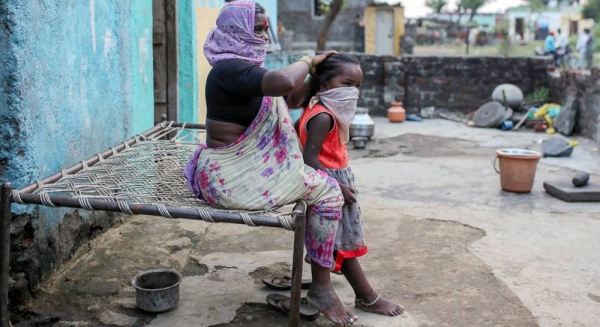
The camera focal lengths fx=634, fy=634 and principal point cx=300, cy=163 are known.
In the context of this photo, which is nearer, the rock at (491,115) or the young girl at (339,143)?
the young girl at (339,143)

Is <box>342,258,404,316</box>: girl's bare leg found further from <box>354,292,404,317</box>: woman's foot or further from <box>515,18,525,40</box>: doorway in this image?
<box>515,18,525,40</box>: doorway

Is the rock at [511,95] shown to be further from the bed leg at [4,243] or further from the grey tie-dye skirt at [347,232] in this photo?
the bed leg at [4,243]

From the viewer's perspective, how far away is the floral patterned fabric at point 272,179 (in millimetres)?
2877

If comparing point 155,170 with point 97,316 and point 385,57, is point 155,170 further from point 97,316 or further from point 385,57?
point 385,57

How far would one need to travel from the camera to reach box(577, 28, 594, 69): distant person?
18.1m

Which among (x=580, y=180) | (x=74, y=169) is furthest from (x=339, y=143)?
(x=580, y=180)

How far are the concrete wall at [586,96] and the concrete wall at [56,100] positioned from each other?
685cm

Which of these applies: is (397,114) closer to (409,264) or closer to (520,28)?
(409,264)

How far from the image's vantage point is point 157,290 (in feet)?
9.96

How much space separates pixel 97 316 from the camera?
3.05m

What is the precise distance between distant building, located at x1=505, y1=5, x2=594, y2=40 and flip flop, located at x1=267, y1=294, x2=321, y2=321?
37084 millimetres

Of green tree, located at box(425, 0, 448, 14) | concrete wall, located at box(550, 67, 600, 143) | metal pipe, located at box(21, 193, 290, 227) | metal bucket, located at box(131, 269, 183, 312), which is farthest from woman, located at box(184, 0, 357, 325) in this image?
green tree, located at box(425, 0, 448, 14)

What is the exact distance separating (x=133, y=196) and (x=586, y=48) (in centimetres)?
1825

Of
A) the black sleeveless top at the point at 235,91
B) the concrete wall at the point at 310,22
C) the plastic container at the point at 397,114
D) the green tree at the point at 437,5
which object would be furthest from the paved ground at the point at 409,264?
the green tree at the point at 437,5
